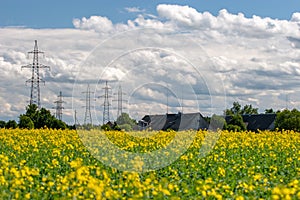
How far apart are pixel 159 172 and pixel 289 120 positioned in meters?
33.8

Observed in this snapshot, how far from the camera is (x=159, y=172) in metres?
14.1

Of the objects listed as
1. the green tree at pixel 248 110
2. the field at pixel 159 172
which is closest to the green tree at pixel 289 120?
the field at pixel 159 172

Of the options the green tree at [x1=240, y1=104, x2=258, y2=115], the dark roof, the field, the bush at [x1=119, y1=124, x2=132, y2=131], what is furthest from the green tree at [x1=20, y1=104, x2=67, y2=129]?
the green tree at [x1=240, y1=104, x2=258, y2=115]

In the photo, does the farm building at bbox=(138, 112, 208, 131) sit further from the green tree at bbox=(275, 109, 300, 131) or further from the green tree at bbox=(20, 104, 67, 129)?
the green tree at bbox=(275, 109, 300, 131)

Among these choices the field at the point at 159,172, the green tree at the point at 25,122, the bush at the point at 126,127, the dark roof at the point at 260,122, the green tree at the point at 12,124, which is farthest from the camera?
the dark roof at the point at 260,122

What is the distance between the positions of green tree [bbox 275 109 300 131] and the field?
21858mm

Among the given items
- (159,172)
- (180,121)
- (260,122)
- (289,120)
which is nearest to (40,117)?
(180,121)

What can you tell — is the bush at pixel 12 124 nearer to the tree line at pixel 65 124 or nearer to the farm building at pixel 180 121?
the tree line at pixel 65 124

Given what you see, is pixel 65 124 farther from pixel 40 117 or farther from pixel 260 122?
pixel 260 122

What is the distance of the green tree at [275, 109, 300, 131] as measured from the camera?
4556 cm

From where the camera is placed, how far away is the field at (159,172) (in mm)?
9195

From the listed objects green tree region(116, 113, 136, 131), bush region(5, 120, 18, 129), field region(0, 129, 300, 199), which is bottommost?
field region(0, 129, 300, 199)

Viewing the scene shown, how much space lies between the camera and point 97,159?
1589 cm

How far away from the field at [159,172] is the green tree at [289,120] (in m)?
21.9
